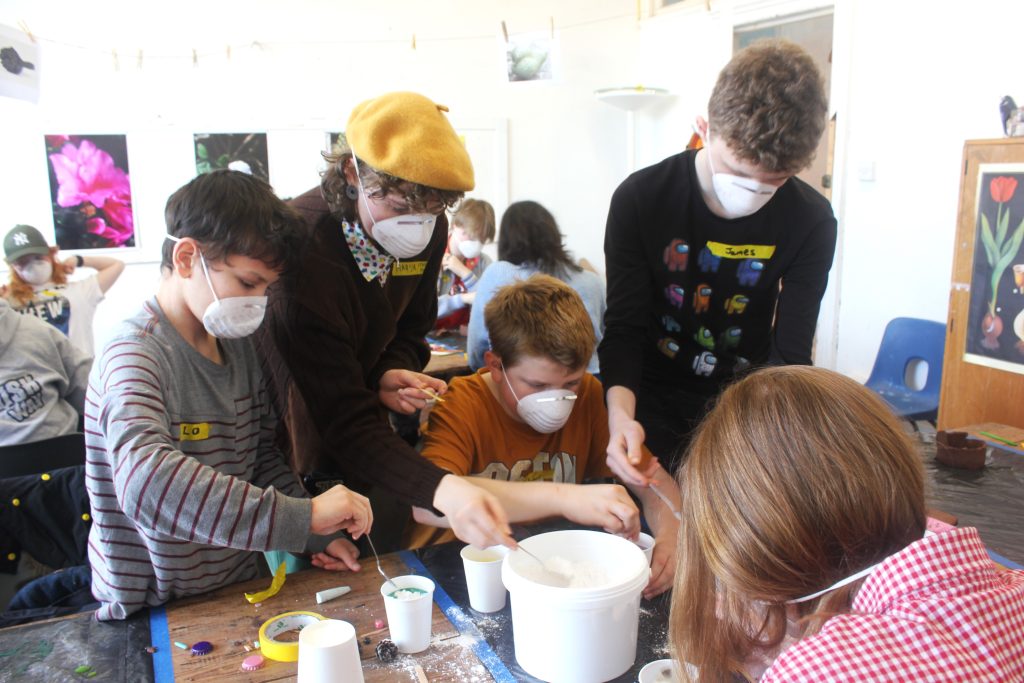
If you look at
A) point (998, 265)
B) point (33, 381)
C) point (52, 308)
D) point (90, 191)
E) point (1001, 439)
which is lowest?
point (1001, 439)

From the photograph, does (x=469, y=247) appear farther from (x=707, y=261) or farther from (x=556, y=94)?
(x=707, y=261)

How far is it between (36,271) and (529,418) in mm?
3046

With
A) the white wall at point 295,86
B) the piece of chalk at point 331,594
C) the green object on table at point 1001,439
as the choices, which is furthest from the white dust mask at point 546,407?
the white wall at point 295,86

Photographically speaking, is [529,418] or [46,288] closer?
[529,418]

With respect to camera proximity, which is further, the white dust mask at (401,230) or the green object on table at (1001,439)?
the green object on table at (1001,439)

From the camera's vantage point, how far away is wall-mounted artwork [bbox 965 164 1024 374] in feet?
9.18

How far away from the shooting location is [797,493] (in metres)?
0.76

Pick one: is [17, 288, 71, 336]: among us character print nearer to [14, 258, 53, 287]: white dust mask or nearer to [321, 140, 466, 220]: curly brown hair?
[14, 258, 53, 287]: white dust mask

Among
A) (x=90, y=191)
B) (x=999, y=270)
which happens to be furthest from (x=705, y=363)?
(x=90, y=191)

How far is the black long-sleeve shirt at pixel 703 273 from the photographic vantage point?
5.58 feet

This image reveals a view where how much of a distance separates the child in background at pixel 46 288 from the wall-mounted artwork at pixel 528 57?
2.87 metres

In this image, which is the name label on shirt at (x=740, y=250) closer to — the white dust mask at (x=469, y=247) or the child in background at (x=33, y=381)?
the child in background at (x=33, y=381)

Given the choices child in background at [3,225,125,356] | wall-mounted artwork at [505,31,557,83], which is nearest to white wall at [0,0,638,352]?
wall-mounted artwork at [505,31,557,83]

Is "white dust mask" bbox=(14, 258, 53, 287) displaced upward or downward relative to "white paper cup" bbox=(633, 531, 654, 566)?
upward
